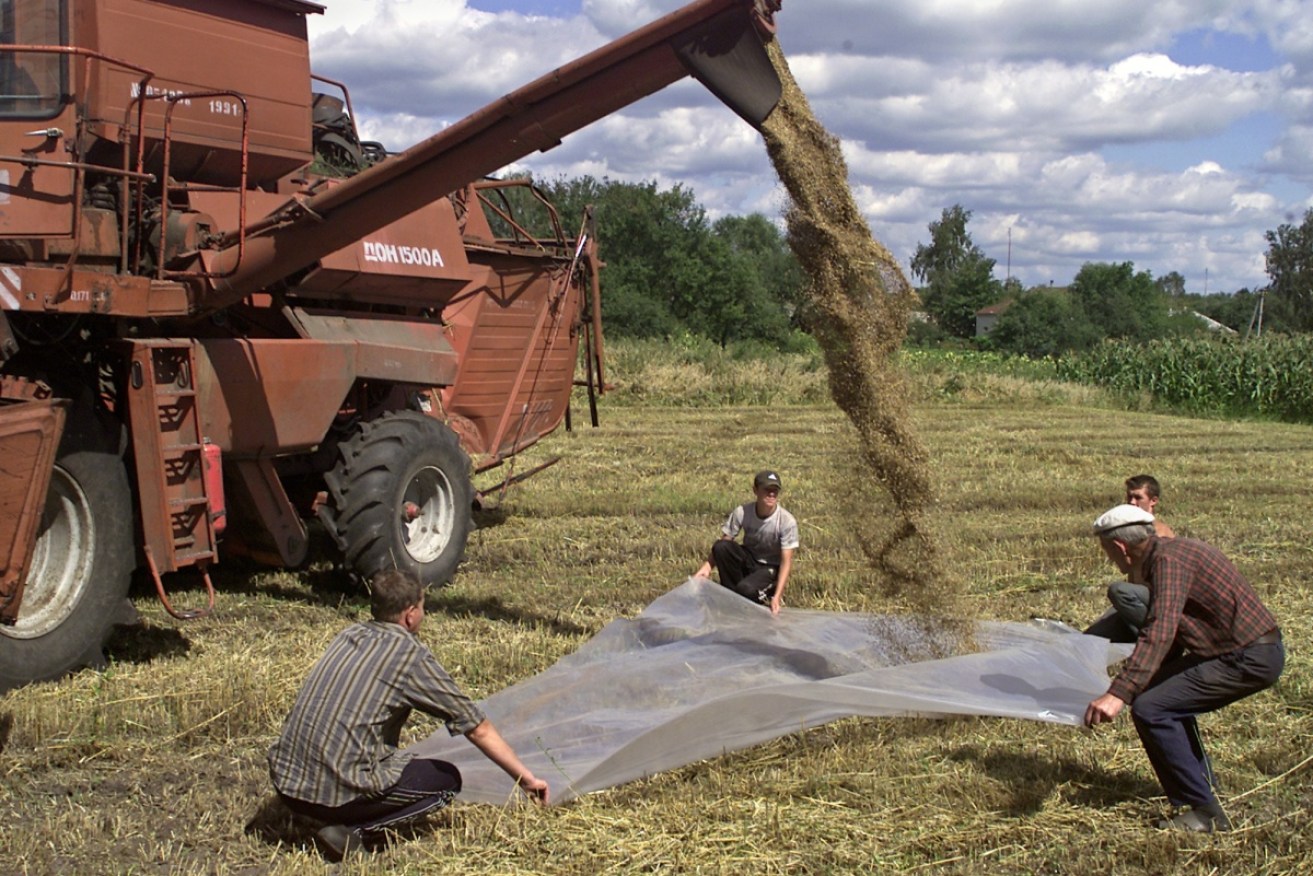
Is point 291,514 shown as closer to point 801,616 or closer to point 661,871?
point 801,616

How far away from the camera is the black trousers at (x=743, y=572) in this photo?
6621 mm

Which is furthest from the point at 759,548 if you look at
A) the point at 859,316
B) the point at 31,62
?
the point at 31,62

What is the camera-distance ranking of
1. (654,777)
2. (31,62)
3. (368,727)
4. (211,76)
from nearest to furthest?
(368,727) < (654,777) < (31,62) < (211,76)

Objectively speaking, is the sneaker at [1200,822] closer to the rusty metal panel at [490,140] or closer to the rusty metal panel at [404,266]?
the rusty metal panel at [490,140]

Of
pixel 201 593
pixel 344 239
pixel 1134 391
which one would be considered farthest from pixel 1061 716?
pixel 1134 391

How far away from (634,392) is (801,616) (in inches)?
594

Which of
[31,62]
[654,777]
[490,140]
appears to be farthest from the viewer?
[31,62]

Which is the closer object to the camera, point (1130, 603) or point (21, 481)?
point (21, 481)

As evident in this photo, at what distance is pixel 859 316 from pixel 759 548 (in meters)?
1.51

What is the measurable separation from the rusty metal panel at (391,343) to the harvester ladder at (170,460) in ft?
3.43

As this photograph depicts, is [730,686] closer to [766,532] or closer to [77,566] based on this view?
[766,532]

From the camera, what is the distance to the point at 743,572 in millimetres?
6754

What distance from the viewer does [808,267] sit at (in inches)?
226

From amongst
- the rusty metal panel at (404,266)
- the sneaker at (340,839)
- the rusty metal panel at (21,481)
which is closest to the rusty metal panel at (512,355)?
the rusty metal panel at (404,266)
